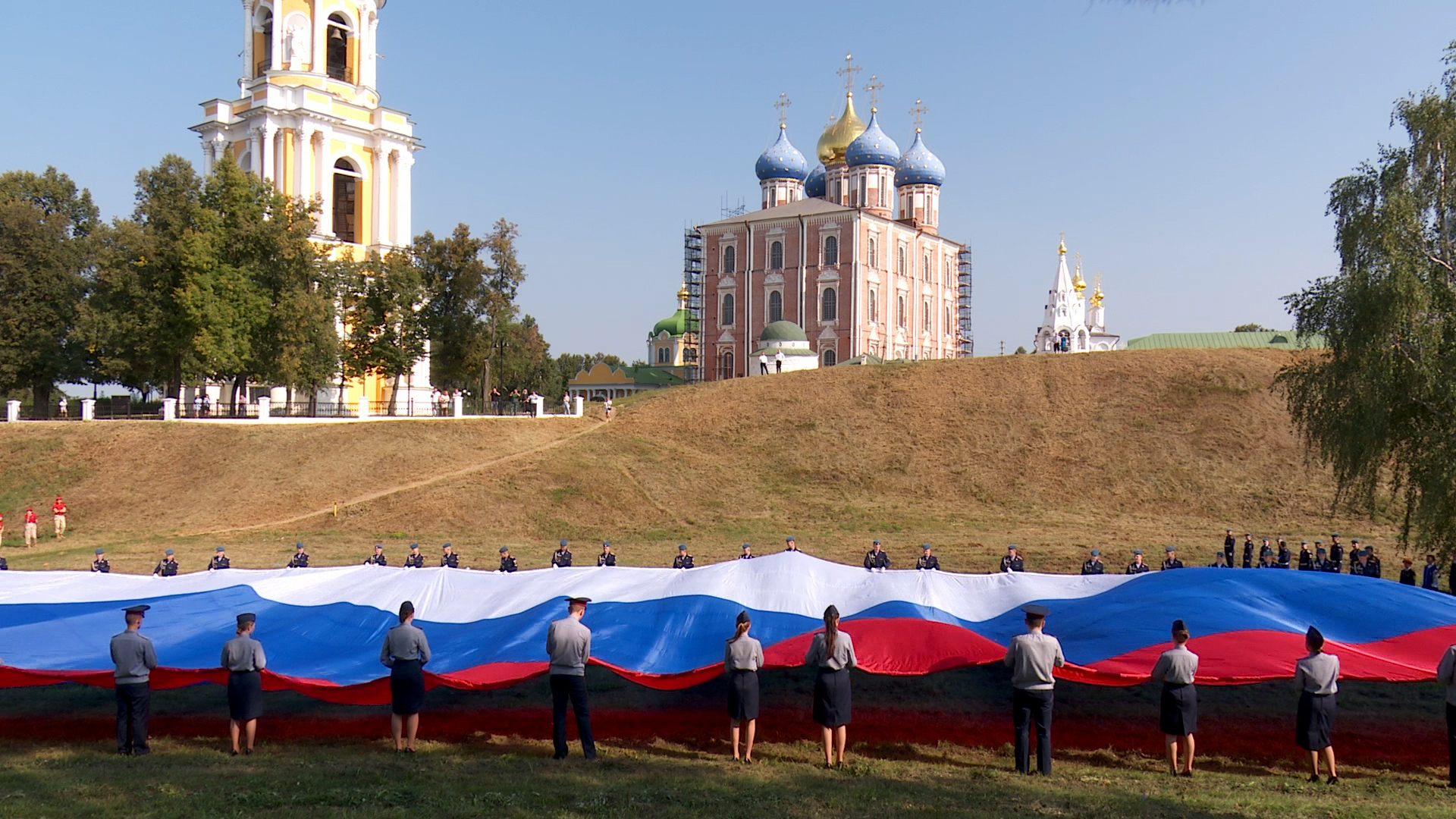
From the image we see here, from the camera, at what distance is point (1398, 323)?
1633 cm

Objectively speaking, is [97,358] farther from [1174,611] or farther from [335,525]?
[1174,611]

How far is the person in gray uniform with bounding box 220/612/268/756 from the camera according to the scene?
9.83m

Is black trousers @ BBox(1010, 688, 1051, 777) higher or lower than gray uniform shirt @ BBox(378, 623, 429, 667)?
lower

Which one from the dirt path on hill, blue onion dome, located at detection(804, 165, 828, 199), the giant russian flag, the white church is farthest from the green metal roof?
the giant russian flag

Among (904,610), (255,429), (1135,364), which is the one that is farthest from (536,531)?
(1135,364)

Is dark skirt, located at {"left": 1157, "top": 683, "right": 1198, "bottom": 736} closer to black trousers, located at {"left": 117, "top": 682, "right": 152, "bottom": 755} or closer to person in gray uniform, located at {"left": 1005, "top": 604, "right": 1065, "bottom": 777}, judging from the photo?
person in gray uniform, located at {"left": 1005, "top": 604, "right": 1065, "bottom": 777}

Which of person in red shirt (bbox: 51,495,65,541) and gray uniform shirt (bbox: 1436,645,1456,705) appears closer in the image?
gray uniform shirt (bbox: 1436,645,1456,705)

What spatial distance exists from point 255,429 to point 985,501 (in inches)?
1096

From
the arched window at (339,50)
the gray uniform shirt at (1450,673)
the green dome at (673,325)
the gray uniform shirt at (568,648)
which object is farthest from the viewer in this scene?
the green dome at (673,325)

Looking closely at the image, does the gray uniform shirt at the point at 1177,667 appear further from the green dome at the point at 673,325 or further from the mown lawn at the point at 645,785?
the green dome at the point at 673,325

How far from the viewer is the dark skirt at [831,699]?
31.5 feet

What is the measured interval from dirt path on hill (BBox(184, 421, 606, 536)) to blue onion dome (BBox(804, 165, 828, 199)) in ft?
169

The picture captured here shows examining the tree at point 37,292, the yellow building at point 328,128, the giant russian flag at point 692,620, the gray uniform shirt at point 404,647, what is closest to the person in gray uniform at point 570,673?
the giant russian flag at point 692,620

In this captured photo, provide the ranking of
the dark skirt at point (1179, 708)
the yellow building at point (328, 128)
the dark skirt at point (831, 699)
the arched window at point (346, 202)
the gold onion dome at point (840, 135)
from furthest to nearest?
1. the gold onion dome at point (840, 135)
2. the arched window at point (346, 202)
3. the yellow building at point (328, 128)
4. the dark skirt at point (831, 699)
5. the dark skirt at point (1179, 708)
